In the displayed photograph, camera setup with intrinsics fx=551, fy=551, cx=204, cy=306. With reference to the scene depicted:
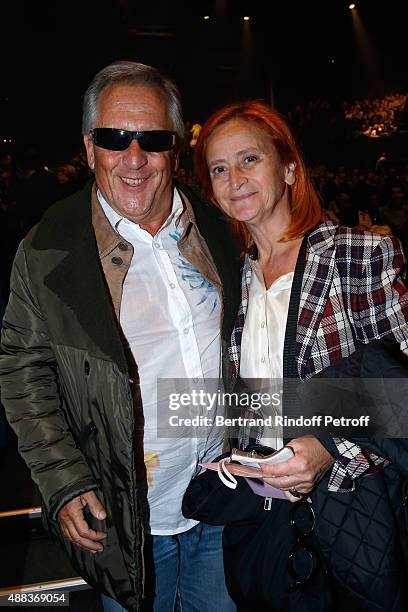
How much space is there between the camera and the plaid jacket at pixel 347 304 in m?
1.32

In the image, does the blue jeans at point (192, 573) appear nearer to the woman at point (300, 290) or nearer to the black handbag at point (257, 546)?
the black handbag at point (257, 546)

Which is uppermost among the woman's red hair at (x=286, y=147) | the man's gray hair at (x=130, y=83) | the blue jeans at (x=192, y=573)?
the man's gray hair at (x=130, y=83)

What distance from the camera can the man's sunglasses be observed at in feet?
5.22

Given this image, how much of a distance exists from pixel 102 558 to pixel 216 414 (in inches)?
20.0

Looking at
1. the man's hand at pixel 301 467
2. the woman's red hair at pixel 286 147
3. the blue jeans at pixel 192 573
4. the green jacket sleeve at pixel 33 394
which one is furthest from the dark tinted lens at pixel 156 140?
the blue jeans at pixel 192 573

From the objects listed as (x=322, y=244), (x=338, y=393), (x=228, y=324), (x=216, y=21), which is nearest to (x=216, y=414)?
(x=228, y=324)

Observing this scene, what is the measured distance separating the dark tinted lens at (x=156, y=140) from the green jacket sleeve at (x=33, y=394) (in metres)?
0.46

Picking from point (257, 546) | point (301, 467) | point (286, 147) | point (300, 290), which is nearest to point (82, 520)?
point (257, 546)

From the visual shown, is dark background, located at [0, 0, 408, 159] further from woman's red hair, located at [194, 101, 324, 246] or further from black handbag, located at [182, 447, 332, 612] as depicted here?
black handbag, located at [182, 447, 332, 612]

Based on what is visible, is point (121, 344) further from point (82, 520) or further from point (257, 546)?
point (257, 546)

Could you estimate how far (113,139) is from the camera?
1598 millimetres

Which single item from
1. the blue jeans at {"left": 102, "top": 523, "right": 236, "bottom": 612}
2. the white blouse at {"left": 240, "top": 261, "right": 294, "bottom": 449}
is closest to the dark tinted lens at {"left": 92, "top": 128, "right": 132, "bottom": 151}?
the white blouse at {"left": 240, "top": 261, "right": 294, "bottom": 449}

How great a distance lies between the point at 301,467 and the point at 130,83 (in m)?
1.16

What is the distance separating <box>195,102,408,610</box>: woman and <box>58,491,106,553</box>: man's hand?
0.44m
